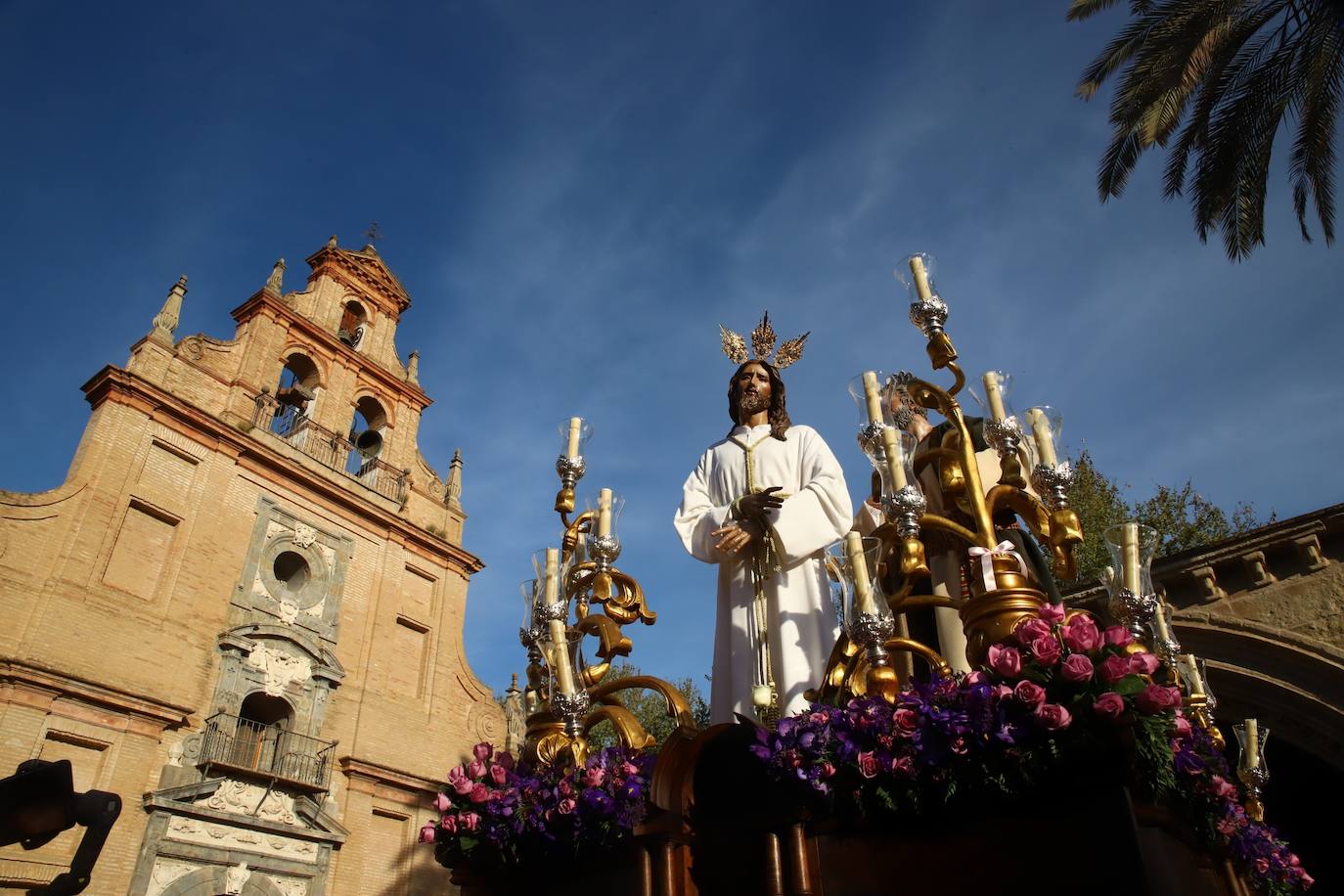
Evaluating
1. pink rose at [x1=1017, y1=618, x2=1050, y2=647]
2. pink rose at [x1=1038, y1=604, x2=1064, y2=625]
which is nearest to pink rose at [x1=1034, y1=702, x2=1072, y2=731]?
pink rose at [x1=1017, y1=618, x2=1050, y2=647]

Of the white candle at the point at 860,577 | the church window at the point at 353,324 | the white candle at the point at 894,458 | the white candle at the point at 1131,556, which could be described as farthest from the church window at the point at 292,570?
the white candle at the point at 1131,556

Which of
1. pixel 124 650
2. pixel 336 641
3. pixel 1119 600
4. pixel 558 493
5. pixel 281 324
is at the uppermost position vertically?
pixel 281 324

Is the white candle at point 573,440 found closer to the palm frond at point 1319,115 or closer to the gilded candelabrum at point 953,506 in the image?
the gilded candelabrum at point 953,506

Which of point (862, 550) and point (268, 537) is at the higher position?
point (268, 537)

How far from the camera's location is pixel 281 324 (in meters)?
22.6

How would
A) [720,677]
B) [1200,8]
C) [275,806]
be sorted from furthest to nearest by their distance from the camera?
1. [275,806]
2. [1200,8]
3. [720,677]

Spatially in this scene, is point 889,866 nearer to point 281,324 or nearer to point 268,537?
point 268,537

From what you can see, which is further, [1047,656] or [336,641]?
[336,641]

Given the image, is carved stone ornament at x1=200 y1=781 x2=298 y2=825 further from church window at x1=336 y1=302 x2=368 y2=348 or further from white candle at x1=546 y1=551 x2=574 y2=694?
white candle at x1=546 y1=551 x2=574 y2=694

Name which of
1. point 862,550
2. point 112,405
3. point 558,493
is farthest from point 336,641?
point 862,550

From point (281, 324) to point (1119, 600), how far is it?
74.6ft

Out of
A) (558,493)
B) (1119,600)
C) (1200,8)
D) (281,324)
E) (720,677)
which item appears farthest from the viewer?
(281,324)

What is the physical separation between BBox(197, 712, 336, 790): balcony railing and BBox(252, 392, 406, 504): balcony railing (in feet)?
21.3

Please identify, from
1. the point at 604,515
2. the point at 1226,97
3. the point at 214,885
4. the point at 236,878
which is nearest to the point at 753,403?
the point at 604,515
